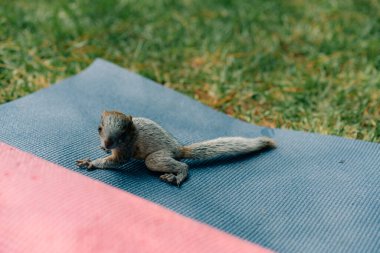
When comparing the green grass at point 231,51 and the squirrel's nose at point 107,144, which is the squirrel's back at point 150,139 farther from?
the green grass at point 231,51

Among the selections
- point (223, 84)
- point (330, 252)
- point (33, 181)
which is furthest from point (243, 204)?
point (223, 84)

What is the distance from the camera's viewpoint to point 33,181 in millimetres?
2055

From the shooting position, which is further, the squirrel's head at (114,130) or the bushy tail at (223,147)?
the bushy tail at (223,147)

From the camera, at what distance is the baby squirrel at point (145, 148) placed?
2264 millimetres

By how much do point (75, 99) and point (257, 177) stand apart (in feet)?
4.06

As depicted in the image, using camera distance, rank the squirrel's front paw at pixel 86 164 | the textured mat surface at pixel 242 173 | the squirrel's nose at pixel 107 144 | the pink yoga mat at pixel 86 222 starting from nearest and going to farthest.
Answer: the pink yoga mat at pixel 86 222, the textured mat surface at pixel 242 173, the squirrel's nose at pixel 107 144, the squirrel's front paw at pixel 86 164

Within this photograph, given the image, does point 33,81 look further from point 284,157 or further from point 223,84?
point 284,157

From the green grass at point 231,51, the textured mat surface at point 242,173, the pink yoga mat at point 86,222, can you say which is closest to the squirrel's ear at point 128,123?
the textured mat surface at point 242,173

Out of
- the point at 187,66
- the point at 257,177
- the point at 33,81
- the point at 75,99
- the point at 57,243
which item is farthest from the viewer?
the point at 187,66

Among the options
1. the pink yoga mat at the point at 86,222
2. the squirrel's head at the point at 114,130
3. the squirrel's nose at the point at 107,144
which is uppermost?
the squirrel's head at the point at 114,130

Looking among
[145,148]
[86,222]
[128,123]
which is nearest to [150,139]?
[145,148]

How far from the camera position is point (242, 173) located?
253 centimetres

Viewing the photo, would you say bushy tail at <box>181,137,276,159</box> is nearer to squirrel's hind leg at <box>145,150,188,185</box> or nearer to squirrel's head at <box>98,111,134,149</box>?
squirrel's hind leg at <box>145,150,188,185</box>

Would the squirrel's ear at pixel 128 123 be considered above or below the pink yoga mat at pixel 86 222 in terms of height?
above
